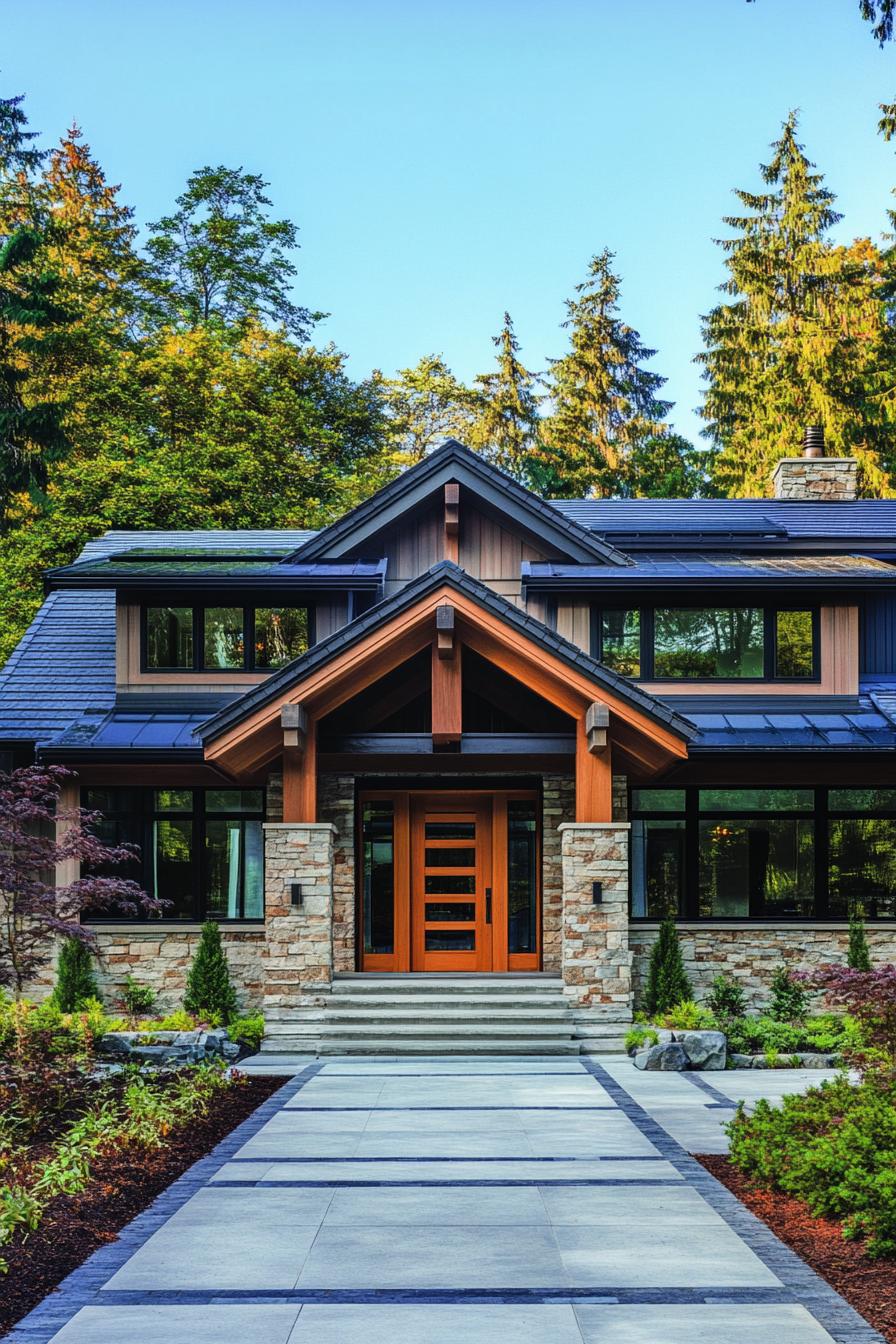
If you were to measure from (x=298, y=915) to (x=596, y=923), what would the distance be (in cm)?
341

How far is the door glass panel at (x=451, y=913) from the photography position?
54.0 feet

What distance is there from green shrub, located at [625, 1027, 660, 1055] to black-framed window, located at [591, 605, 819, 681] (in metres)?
5.47

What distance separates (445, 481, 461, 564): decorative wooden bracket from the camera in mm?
17812

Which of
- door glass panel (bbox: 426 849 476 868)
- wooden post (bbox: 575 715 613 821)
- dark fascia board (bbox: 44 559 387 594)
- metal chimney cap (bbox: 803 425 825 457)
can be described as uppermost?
metal chimney cap (bbox: 803 425 825 457)

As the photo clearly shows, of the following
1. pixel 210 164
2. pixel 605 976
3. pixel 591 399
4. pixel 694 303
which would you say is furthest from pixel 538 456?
pixel 605 976

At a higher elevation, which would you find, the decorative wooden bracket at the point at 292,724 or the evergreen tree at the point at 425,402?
the evergreen tree at the point at 425,402

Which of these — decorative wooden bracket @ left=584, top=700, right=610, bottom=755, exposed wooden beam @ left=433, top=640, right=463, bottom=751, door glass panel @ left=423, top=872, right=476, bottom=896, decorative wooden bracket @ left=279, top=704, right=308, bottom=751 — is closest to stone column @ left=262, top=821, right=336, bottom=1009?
decorative wooden bracket @ left=279, top=704, right=308, bottom=751

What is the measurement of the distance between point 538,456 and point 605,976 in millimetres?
28729

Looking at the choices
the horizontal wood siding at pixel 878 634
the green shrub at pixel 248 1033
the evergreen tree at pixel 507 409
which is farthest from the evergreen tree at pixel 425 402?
the green shrub at pixel 248 1033

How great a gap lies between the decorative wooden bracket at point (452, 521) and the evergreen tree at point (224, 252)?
21.2m

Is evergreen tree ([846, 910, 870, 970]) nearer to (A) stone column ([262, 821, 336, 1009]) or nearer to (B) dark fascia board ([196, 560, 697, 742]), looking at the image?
(B) dark fascia board ([196, 560, 697, 742])

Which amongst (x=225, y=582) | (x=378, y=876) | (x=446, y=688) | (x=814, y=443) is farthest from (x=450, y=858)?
(x=814, y=443)

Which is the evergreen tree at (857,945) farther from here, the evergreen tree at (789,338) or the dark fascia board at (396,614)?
the evergreen tree at (789,338)

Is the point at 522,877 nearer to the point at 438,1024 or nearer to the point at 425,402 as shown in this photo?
the point at 438,1024
